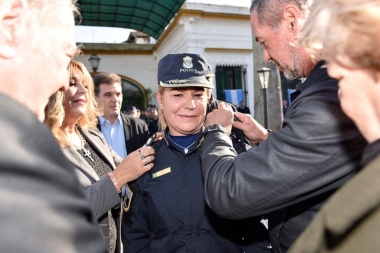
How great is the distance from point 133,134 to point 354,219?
14.6ft

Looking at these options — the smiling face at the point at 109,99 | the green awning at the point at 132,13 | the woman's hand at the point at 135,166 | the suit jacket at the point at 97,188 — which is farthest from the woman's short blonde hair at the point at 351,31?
the green awning at the point at 132,13

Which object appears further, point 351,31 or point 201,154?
point 201,154

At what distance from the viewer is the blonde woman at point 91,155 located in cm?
207

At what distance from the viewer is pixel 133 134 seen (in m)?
5.02

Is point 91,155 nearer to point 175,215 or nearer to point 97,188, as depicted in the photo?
point 97,188

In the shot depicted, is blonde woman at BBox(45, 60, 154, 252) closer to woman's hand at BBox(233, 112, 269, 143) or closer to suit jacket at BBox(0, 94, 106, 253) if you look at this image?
woman's hand at BBox(233, 112, 269, 143)

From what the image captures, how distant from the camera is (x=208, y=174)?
1494 mm

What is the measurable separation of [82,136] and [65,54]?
1.61 meters

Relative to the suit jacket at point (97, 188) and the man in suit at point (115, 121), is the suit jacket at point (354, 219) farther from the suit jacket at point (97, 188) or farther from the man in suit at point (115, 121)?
the man in suit at point (115, 121)

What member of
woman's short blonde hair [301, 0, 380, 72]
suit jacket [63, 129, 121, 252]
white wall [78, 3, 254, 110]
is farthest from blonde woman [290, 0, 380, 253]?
white wall [78, 3, 254, 110]

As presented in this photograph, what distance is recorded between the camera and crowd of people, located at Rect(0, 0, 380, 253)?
25.7 inches

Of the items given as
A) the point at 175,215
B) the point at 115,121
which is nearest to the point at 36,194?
the point at 175,215

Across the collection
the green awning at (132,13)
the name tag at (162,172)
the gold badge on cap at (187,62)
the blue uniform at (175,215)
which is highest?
the green awning at (132,13)

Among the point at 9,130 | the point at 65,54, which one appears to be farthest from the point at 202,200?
the point at 9,130
